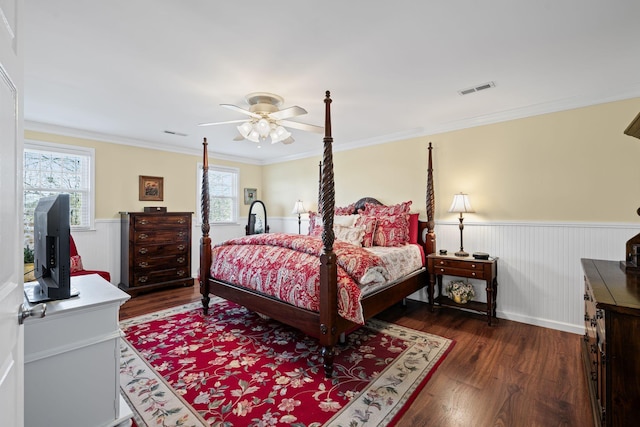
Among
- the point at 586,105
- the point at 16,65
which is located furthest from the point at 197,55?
the point at 586,105

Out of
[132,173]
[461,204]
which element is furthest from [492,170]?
[132,173]

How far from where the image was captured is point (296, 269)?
103 inches

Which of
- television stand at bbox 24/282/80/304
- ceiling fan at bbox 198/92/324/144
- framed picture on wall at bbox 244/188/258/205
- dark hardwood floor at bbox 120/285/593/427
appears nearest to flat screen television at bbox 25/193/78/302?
television stand at bbox 24/282/80/304

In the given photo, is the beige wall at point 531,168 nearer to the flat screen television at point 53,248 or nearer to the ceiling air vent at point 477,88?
the ceiling air vent at point 477,88

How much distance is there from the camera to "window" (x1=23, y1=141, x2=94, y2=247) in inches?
152

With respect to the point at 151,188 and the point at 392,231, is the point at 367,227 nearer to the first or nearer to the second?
the point at 392,231

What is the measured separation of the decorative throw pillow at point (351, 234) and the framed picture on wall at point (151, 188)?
325 centimetres

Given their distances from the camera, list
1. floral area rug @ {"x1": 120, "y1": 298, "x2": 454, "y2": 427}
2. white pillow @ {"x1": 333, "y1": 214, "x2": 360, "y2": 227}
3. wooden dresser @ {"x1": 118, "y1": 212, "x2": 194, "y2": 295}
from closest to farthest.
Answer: floral area rug @ {"x1": 120, "y1": 298, "x2": 454, "y2": 427} → white pillow @ {"x1": 333, "y1": 214, "x2": 360, "y2": 227} → wooden dresser @ {"x1": 118, "y1": 212, "x2": 194, "y2": 295}

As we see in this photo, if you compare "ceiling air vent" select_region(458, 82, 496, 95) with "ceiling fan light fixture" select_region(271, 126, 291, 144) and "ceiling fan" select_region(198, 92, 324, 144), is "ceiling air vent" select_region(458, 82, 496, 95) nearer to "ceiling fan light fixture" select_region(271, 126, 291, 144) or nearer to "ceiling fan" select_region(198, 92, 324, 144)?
"ceiling fan" select_region(198, 92, 324, 144)

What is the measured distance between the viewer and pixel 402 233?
12.4 ft

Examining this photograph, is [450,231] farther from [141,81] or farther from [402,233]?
[141,81]

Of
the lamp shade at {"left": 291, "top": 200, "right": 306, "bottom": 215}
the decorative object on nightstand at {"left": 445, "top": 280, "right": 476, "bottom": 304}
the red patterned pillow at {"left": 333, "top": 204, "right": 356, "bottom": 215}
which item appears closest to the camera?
the decorative object on nightstand at {"left": 445, "top": 280, "right": 476, "bottom": 304}

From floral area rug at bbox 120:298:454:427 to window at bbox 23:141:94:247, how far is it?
2048mm

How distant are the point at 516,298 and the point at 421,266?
1.09m
